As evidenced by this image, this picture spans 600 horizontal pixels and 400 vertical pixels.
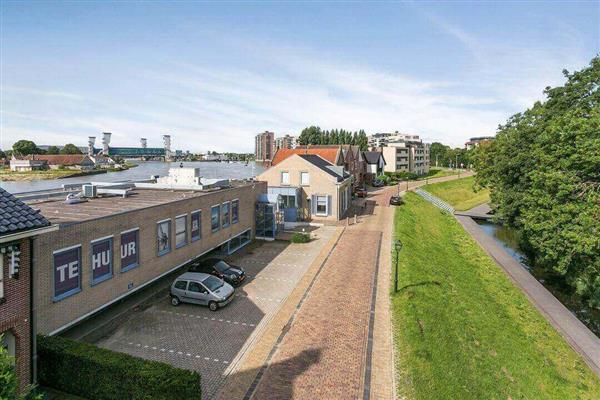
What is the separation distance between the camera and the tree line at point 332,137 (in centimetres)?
11701

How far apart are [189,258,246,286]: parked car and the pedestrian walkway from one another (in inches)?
715

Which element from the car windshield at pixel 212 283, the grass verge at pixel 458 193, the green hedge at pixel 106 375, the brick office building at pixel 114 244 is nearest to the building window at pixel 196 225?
the brick office building at pixel 114 244

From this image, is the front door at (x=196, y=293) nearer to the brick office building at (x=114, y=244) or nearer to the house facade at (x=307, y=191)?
the brick office building at (x=114, y=244)

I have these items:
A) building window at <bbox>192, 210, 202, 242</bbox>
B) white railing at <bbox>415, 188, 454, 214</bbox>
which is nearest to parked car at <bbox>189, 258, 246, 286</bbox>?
building window at <bbox>192, 210, 202, 242</bbox>

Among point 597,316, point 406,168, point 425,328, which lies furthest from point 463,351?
point 406,168

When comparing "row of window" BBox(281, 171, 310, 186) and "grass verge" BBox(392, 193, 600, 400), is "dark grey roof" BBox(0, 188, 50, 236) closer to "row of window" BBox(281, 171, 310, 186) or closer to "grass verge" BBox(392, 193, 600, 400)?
"grass verge" BBox(392, 193, 600, 400)

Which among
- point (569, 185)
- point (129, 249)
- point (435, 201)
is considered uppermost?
point (569, 185)

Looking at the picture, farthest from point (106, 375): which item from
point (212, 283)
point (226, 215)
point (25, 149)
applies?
point (25, 149)

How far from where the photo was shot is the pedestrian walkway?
1950cm

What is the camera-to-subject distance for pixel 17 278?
11039 millimetres

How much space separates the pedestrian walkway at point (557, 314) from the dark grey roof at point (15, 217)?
23.5 m

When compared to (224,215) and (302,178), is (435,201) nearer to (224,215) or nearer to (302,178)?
(302,178)

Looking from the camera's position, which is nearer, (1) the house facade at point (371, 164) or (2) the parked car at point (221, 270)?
(2) the parked car at point (221, 270)

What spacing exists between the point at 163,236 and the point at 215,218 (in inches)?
233
